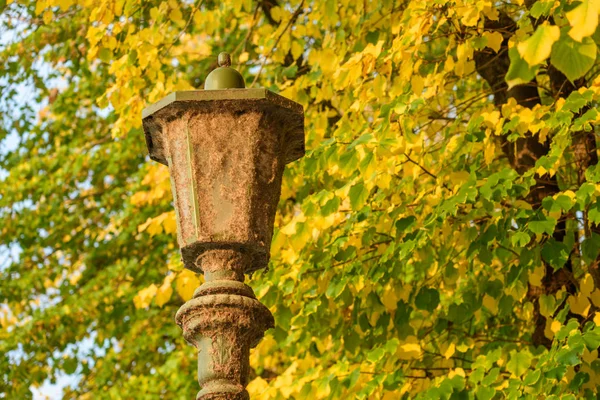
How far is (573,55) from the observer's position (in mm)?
2988

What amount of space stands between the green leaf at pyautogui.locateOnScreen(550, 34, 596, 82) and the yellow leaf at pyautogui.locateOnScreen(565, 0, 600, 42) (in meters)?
0.11

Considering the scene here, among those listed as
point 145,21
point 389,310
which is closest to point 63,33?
point 145,21

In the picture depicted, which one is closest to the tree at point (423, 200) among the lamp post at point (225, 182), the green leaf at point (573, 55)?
the green leaf at point (573, 55)

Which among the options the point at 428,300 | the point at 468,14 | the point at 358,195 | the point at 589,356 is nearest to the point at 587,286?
the point at 589,356

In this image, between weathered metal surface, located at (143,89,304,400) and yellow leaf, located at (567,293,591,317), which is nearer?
weathered metal surface, located at (143,89,304,400)

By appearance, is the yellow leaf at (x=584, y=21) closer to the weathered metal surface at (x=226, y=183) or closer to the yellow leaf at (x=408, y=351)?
the weathered metal surface at (x=226, y=183)

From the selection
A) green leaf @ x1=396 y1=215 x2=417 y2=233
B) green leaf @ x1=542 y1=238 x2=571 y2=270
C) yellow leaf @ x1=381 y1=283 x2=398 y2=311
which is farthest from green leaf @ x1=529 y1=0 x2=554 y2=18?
yellow leaf @ x1=381 y1=283 x2=398 y2=311

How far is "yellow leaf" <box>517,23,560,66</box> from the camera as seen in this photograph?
292 cm

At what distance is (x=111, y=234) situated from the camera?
43.7 ft

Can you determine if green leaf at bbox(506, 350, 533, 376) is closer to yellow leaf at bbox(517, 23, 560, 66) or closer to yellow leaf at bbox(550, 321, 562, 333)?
yellow leaf at bbox(550, 321, 562, 333)

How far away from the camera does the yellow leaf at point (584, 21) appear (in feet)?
9.20

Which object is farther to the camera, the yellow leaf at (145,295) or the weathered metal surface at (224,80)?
the yellow leaf at (145,295)

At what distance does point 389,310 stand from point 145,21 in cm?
325

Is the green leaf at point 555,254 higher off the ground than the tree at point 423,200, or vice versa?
the tree at point 423,200
